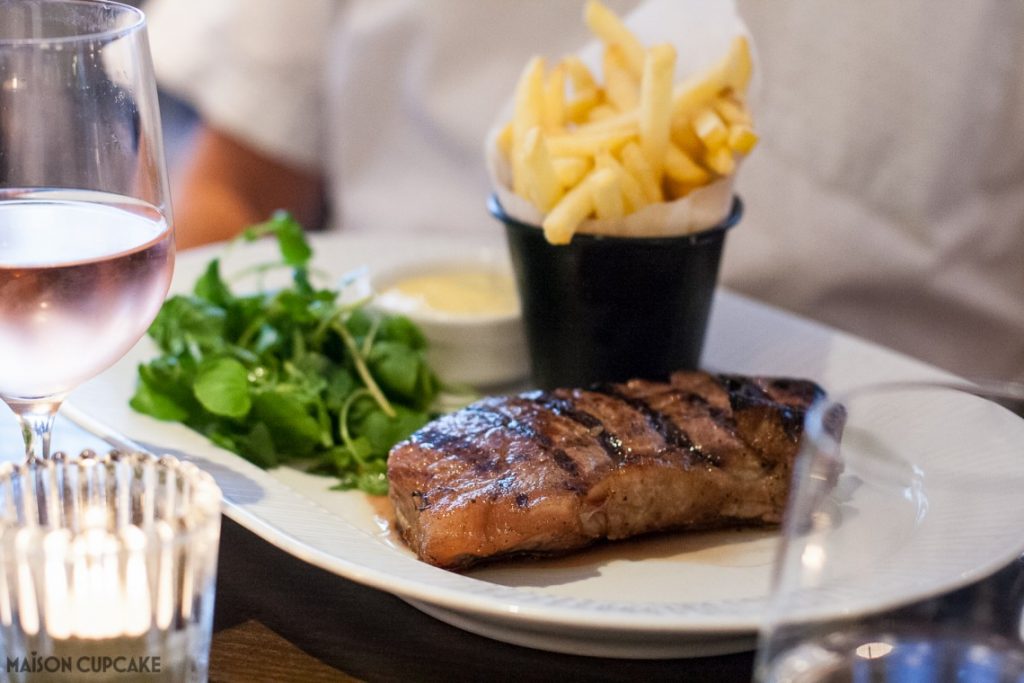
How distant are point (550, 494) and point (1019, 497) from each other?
21.8 inches

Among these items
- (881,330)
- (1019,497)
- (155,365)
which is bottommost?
(881,330)

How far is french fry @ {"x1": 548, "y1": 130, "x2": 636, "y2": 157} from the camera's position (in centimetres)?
175

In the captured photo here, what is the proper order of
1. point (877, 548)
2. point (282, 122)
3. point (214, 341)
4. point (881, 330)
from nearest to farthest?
point (877, 548) → point (214, 341) → point (881, 330) → point (282, 122)

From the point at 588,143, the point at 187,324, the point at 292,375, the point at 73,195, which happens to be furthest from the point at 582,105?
the point at 73,195

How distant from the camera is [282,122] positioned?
3.14 metres

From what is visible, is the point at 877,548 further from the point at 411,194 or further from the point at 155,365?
the point at 411,194

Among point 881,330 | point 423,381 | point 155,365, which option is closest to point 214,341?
point 155,365

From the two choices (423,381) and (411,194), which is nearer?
(423,381)

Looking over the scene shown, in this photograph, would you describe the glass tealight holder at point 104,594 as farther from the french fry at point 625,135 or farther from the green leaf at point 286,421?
the french fry at point 625,135

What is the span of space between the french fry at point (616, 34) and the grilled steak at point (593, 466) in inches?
21.6

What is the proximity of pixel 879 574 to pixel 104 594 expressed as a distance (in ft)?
2.20

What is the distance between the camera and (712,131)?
173 cm

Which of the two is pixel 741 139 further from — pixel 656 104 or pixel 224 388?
pixel 224 388

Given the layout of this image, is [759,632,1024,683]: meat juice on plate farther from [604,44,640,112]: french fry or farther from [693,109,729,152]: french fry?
[604,44,640,112]: french fry
